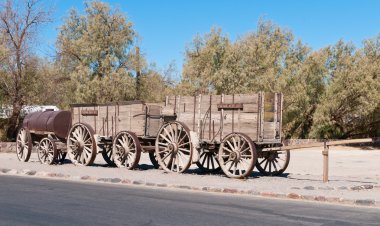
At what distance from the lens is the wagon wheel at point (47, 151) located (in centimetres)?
1977

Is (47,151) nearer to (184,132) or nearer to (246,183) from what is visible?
(184,132)

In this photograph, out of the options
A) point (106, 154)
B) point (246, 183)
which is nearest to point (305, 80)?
point (106, 154)

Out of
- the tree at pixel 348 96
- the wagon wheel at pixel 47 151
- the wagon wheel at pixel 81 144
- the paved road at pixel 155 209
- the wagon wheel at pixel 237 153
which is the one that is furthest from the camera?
the tree at pixel 348 96

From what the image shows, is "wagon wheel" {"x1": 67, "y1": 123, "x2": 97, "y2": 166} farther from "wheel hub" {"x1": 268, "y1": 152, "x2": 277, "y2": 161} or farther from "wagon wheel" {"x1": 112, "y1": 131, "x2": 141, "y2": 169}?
"wheel hub" {"x1": 268, "y1": 152, "x2": 277, "y2": 161}

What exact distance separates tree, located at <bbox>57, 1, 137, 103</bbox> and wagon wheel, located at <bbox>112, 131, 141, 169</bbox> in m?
23.6

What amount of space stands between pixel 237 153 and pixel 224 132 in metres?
1.08

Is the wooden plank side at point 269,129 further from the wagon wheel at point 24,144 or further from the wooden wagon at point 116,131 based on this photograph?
the wagon wheel at point 24,144

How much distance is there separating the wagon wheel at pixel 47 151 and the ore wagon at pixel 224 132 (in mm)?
5308

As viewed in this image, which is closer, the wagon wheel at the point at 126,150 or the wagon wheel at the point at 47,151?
the wagon wheel at the point at 126,150

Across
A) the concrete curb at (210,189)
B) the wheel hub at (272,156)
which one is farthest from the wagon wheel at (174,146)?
the wheel hub at (272,156)

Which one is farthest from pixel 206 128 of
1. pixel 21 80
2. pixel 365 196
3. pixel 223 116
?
pixel 21 80

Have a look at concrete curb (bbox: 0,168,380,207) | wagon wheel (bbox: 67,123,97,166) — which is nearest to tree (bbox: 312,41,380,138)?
wagon wheel (bbox: 67,123,97,166)

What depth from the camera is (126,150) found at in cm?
1750

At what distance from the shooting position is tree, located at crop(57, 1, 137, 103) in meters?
41.5
